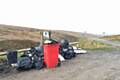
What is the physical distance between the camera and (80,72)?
17094 mm

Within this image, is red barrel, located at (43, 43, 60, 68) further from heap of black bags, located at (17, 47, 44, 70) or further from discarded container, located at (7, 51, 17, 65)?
discarded container, located at (7, 51, 17, 65)

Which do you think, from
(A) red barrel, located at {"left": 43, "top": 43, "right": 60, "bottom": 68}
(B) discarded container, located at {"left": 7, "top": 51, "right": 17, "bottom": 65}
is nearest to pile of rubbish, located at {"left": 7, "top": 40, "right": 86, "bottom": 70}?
(B) discarded container, located at {"left": 7, "top": 51, "right": 17, "bottom": 65}

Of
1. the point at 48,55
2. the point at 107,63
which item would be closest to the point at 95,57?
the point at 107,63

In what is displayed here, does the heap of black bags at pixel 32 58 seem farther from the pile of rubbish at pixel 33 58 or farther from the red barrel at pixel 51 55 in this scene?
the red barrel at pixel 51 55

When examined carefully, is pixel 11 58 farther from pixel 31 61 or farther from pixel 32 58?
pixel 31 61

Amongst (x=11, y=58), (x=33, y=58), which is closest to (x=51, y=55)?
(x=33, y=58)

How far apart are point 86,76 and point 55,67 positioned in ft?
11.9

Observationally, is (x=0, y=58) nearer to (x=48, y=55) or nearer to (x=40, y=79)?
(x=48, y=55)

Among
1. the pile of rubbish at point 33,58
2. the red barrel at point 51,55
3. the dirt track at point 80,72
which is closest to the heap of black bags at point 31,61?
the pile of rubbish at point 33,58

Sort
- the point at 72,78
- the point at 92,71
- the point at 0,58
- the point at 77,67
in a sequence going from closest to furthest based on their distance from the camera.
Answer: the point at 72,78
the point at 92,71
the point at 77,67
the point at 0,58

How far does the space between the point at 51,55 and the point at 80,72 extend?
266cm

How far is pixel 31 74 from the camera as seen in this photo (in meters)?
17.8

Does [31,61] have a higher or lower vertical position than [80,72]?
higher

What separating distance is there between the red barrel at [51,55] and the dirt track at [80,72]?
1.71 ft
